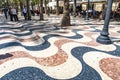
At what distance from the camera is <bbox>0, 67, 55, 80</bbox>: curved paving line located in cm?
427

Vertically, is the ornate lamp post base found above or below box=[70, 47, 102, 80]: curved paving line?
above

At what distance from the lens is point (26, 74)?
4.42m

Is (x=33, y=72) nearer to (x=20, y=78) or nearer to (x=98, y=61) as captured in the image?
(x=20, y=78)

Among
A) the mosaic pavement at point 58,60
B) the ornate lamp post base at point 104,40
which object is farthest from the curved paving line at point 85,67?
the ornate lamp post base at point 104,40

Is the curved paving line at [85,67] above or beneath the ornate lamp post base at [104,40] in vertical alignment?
beneath

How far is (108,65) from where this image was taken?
5078 mm

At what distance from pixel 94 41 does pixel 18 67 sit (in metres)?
4.15

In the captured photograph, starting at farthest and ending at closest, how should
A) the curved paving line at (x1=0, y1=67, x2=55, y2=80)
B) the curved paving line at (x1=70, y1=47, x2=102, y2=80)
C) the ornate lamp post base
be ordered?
the ornate lamp post base → the curved paving line at (x1=70, y1=47, x2=102, y2=80) → the curved paving line at (x1=0, y1=67, x2=55, y2=80)

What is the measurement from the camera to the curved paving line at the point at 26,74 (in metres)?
4.27

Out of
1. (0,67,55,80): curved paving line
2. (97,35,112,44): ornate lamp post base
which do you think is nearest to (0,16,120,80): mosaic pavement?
(0,67,55,80): curved paving line

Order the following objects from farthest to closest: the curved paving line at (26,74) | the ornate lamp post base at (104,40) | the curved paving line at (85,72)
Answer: the ornate lamp post base at (104,40), the curved paving line at (85,72), the curved paving line at (26,74)

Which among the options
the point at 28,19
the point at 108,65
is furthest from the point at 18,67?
the point at 28,19

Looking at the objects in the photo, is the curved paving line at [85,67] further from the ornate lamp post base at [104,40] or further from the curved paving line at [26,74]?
the curved paving line at [26,74]

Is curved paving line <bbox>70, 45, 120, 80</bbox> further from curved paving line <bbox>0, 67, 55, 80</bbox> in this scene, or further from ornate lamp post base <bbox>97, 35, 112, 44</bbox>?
curved paving line <bbox>0, 67, 55, 80</bbox>
